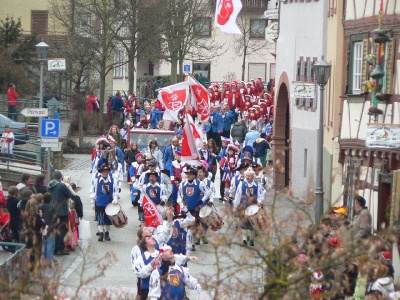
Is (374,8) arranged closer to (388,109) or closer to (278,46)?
(388,109)

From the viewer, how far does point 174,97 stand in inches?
1224

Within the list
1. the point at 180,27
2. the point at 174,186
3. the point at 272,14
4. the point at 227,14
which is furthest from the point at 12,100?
the point at 174,186

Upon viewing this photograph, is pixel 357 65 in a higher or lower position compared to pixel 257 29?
lower

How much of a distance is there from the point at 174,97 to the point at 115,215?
4744 mm

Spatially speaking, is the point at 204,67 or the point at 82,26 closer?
the point at 82,26

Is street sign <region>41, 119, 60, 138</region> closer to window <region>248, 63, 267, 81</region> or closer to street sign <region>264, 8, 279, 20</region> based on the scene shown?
street sign <region>264, 8, 279, 20</region>

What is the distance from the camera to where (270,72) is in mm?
79375

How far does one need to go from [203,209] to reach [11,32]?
3069 centimetres

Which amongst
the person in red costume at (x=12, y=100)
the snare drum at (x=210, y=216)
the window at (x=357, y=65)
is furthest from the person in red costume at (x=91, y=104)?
the snare drum at (x=210, y=216)

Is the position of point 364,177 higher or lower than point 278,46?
lower

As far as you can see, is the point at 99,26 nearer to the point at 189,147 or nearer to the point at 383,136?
the point at 189,147

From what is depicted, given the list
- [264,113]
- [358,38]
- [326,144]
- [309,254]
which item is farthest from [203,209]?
[264,113]

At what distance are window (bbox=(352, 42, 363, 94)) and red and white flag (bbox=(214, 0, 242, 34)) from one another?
23.5 ft

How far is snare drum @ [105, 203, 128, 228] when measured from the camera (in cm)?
2720
